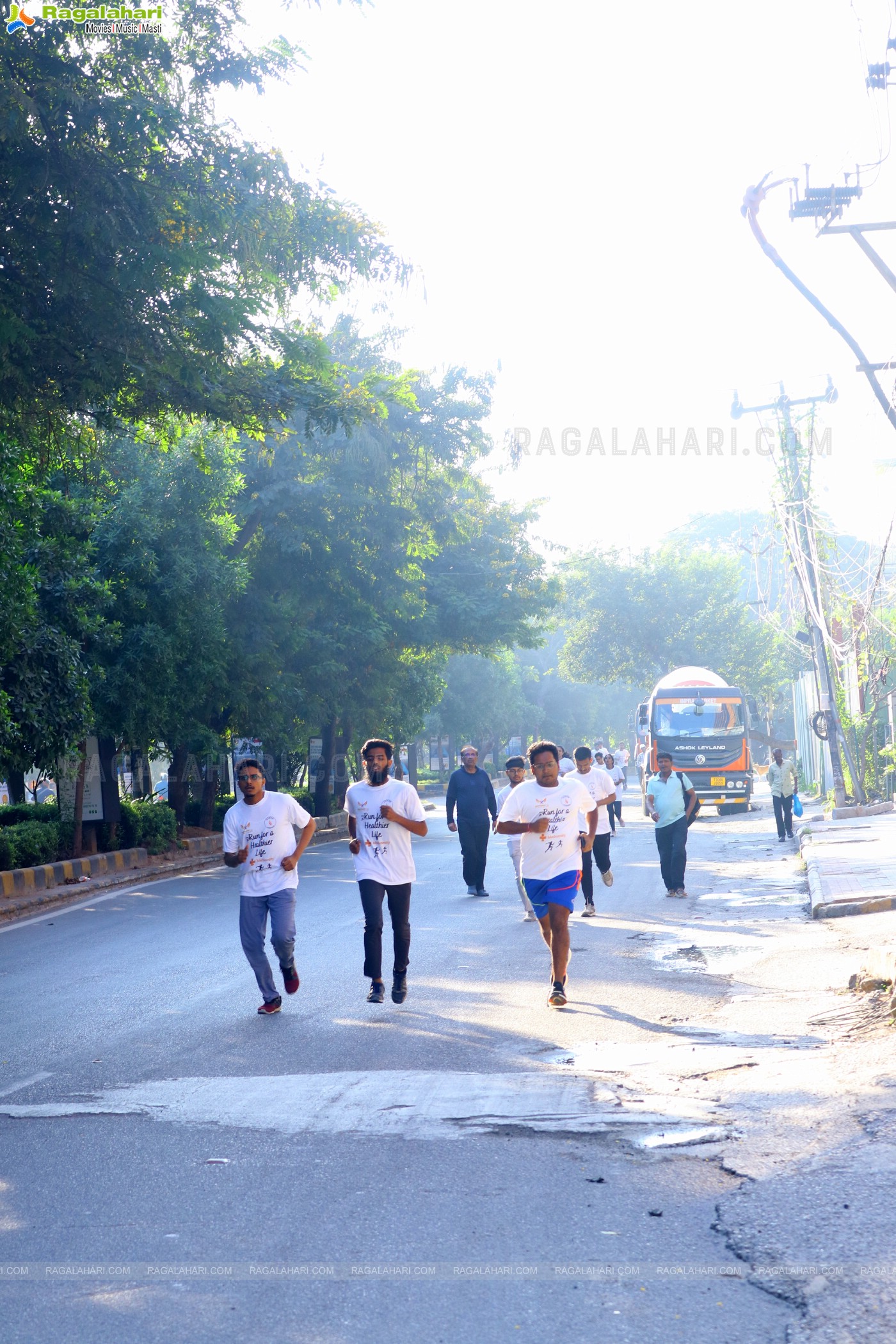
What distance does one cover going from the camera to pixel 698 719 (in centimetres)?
3719

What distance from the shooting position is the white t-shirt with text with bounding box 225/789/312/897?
8992 mm

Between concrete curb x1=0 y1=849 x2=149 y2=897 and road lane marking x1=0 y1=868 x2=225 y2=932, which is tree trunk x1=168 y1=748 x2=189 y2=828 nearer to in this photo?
concrete curb x1=0 y1=849 x2=149 y2=897

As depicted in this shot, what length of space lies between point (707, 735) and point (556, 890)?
2831cm

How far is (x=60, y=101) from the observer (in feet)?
34.1

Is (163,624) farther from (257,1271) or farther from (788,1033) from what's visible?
(257,1271)

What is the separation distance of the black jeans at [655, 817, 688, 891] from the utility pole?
37.1ft

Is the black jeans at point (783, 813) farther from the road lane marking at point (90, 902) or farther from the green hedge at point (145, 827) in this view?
the green hedge at point (145, 827)

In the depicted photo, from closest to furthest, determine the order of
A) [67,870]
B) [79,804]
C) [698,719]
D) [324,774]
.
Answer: [67,870]
[79,804]
[698,719]
[324,774]

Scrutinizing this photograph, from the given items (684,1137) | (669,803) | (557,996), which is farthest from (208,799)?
(684,1137)

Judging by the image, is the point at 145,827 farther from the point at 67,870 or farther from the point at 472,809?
the point at 472,809

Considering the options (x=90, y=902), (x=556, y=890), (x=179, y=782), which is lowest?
(x=90, y=902)

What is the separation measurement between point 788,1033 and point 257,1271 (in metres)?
4.50

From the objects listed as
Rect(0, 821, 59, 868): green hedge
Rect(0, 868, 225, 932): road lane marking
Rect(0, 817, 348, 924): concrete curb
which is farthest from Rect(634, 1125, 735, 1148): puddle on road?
Rect(0, 821, 59, 868): green hedge

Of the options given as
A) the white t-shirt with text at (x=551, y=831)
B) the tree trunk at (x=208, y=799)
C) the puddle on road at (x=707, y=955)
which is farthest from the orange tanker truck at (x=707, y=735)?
the white t-shirt with text at (x=551, y=831)
